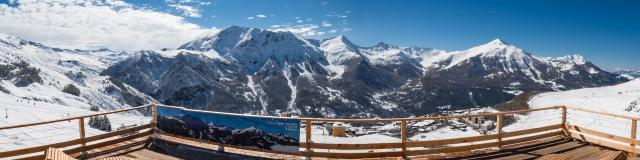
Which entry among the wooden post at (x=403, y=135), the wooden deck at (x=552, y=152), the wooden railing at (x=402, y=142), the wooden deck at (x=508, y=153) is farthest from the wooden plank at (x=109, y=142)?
the wooden deck at (x=552, y=152)

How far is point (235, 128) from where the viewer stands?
14602mm

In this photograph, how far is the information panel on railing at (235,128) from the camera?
13.9 meters

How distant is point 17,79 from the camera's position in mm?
137625

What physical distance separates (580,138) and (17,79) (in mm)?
153712

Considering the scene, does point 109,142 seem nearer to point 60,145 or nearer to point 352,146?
point 60,145

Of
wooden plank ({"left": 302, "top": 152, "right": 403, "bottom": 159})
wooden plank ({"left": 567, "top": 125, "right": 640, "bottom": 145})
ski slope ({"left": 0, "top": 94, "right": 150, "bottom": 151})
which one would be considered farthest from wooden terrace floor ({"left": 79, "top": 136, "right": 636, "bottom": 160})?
ski slope ({"left": 0, "top": 94, "right": 150, "bottom": 151})

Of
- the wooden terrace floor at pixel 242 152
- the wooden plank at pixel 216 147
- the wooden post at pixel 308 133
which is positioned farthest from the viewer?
the wooden terrace floor at pixel 242 152

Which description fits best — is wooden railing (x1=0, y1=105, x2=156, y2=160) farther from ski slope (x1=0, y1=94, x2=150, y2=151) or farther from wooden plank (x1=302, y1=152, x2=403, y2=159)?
wooden plank (x1=302, y1=152, x2=403, y2=159)

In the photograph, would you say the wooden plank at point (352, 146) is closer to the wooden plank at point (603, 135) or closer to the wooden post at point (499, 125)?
the wooden post at point (499, 125)

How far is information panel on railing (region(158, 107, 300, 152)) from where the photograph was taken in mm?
13883

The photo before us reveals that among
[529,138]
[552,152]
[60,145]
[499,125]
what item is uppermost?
[499,125]

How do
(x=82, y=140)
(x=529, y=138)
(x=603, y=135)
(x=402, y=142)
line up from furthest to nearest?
(x=529, y=138), (x=603, y=135), (x=82, y=140), (x=402, y=142)

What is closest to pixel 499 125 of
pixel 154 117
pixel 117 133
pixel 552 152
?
pixel 552 152

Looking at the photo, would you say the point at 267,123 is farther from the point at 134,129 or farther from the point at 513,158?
the point at 513,158
